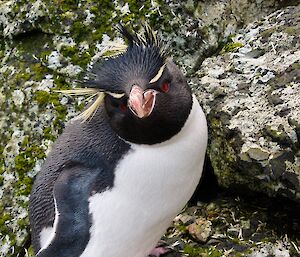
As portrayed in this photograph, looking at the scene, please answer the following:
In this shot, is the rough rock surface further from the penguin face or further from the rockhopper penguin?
the penguin face

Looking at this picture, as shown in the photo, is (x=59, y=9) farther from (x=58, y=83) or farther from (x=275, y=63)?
(x=275, y=63)

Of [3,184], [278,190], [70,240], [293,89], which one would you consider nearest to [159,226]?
[70,240]

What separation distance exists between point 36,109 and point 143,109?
1195 millimetres

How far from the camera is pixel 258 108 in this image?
2.74 m

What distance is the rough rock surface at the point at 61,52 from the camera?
124 inches

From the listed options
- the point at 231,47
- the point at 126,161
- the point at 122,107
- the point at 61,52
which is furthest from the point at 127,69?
the point at 61,52

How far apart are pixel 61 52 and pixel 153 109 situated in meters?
1.20

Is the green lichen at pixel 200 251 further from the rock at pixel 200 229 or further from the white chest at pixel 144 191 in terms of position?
the white chest at pixel 144 191

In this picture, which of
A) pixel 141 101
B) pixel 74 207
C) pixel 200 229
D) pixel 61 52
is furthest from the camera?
pixel 61 52

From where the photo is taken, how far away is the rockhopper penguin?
2.27m

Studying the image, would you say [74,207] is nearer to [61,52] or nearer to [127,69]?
[127,69]

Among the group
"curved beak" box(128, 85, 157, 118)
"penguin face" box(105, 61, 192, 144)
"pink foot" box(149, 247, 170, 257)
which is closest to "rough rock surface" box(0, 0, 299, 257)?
"pink foot" box(149, 247, 170, 257)

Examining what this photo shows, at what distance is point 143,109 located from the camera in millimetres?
2135

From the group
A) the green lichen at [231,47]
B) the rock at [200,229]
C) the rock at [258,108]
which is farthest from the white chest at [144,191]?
the green lichen at [231,47]
